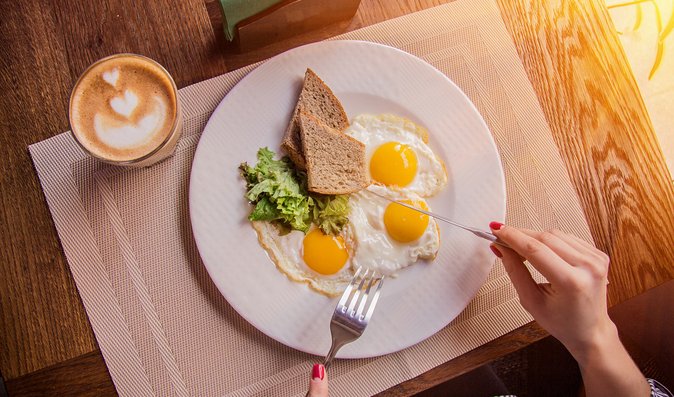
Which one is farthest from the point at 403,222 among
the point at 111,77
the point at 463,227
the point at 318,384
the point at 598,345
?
the point at 111,77

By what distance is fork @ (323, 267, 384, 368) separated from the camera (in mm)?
1851

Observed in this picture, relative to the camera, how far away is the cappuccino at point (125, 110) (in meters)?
1.82

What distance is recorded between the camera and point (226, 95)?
1967 millimetres

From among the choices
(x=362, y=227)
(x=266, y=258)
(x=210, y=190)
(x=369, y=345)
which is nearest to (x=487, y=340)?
(x=369, y=345)

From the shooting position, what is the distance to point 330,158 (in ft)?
6.36

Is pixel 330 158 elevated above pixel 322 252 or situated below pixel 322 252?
above

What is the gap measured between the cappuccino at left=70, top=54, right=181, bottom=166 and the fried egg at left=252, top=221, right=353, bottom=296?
476mm

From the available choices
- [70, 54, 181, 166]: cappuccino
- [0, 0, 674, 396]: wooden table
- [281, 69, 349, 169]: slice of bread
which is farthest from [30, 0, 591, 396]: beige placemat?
[281, 69, 349, 169]: slice of bread

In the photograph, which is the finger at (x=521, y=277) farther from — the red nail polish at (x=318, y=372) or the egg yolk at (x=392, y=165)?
the red nail polish at (x=318, y=372)

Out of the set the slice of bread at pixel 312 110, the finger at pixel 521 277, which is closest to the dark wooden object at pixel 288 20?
the slice of bread at pixel 312 110

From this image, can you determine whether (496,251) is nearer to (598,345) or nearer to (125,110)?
(598,345)

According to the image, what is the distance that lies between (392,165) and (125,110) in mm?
995

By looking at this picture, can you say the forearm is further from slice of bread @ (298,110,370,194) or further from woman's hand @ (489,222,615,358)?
slice of bread @ (298,110,370,194)

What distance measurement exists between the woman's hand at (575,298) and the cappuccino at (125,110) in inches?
49.6
